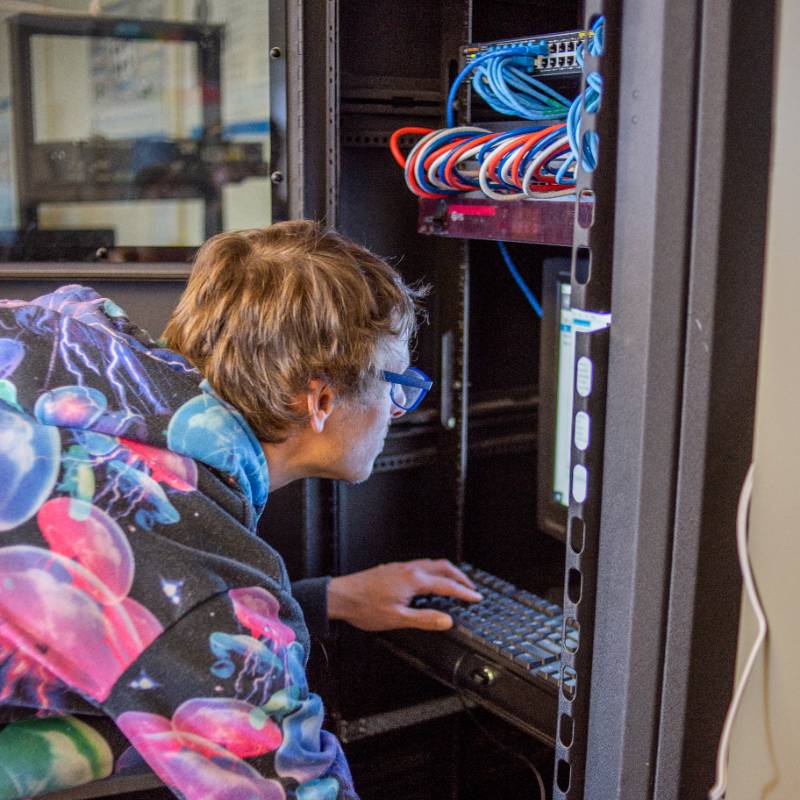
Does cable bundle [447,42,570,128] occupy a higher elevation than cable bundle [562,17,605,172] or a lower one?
higher

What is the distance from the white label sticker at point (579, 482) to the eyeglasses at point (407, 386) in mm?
376

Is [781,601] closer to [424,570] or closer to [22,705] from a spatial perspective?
[22,705]

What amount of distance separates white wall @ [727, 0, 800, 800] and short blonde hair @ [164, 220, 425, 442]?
0.50 metres

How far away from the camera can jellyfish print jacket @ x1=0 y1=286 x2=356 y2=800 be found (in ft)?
2.96

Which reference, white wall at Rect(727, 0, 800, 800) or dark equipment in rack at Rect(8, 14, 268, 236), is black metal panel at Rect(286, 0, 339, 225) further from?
white wall at Rect(727, 0, 800, 800)

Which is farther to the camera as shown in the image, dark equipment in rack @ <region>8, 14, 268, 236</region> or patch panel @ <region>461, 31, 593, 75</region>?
dark equipment in rack @ <region>8, 14, 268, 236</region>

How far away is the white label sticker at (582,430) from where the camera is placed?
85cm

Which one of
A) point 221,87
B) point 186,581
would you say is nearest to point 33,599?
point 186,581

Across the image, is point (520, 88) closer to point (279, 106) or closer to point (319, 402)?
point (279, 106)

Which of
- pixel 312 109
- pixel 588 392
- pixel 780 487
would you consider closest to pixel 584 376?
pixel 588 392

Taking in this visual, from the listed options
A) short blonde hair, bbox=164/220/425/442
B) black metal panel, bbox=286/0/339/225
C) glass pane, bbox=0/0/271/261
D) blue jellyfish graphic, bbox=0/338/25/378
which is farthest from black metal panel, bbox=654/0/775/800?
glass pane, bbox=0/0/271/261

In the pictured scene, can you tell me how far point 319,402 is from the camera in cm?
118

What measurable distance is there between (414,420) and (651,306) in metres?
0.84

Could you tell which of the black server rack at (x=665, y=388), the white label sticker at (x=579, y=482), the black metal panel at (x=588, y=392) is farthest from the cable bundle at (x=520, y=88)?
the white label sticker at (x=579, y=482)
